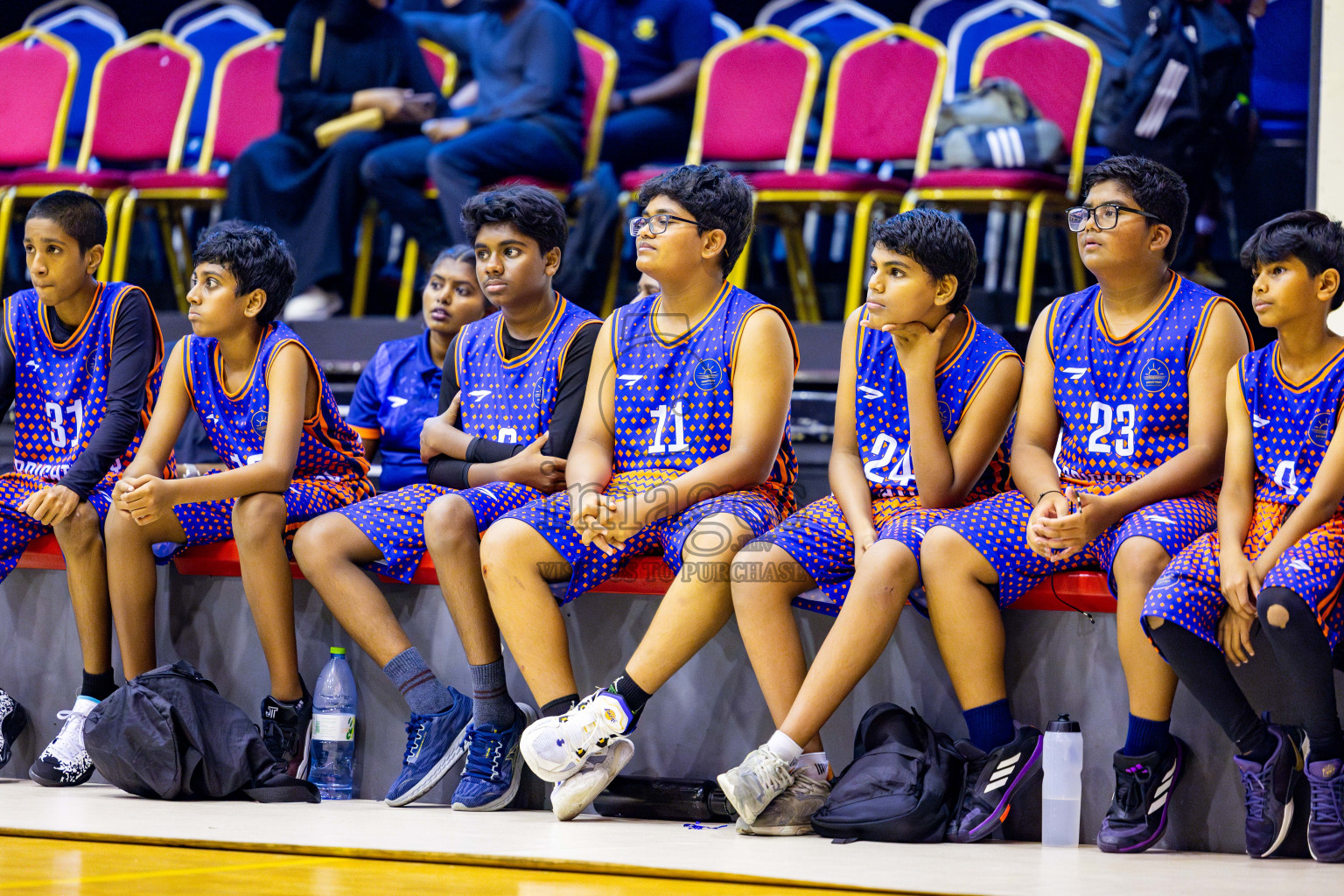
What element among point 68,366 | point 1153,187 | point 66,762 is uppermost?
point 1153,187

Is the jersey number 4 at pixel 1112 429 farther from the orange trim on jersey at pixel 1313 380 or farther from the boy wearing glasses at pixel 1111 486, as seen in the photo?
the orange trim on jersey at pixel 1313 380

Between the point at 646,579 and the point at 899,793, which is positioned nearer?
the point at 899,793

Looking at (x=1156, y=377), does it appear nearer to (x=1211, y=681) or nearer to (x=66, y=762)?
(x=1211, y=681)

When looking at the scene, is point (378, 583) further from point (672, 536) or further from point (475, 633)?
point (672, 536)

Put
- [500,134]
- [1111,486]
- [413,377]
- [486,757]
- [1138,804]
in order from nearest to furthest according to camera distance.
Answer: [1138,804], [1111,486], [486,757], [413,377], [500,134]

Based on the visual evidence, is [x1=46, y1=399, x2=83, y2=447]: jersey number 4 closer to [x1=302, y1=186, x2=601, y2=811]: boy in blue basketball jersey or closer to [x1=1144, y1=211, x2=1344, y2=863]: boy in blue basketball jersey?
[x1=302, y1=186, x2=601, y2=811]: boy in blue basketball jersey

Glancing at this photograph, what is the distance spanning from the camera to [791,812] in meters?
2.65

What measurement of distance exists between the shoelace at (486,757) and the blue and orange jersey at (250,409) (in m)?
0.78

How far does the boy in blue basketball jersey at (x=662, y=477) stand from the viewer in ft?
9.09

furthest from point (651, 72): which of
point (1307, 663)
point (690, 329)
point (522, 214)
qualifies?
point (1307, 663)

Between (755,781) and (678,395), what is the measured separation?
2.79ft

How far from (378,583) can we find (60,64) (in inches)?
154

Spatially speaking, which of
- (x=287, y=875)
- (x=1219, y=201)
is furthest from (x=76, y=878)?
(x=1219, y=201)

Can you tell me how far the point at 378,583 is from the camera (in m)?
3.27
